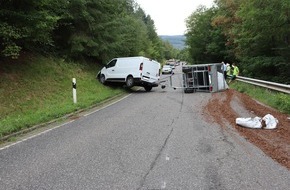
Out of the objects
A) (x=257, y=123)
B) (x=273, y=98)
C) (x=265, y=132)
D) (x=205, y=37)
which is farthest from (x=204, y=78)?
(x=205, y=37)

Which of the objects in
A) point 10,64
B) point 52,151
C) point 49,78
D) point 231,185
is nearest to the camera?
point 231,185

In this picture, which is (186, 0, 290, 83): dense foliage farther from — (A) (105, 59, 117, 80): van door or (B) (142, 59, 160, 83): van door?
(A) (105, 59, 117, 80): van door

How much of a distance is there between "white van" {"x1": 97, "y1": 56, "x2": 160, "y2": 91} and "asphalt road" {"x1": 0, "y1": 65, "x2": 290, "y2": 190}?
40.3 feet

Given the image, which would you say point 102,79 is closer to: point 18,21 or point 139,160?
point 18,21

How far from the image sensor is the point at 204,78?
842 inches

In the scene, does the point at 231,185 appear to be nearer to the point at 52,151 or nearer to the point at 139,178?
the point at 139,178

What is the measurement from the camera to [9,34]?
13289 millimetres

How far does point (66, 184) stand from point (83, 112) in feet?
28.7

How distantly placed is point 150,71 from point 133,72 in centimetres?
122

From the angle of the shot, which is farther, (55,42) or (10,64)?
(55,42)

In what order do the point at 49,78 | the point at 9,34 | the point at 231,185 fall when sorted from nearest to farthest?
the point at 231,185 → the point at 9,34 → the point at 49,78

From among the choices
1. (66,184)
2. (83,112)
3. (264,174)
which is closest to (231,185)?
(264,174)

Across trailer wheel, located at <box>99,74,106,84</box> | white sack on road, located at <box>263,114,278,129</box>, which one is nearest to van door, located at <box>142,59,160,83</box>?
trailer wheel, located at <box>99,74,106,84</box>

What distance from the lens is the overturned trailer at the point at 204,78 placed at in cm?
2097
